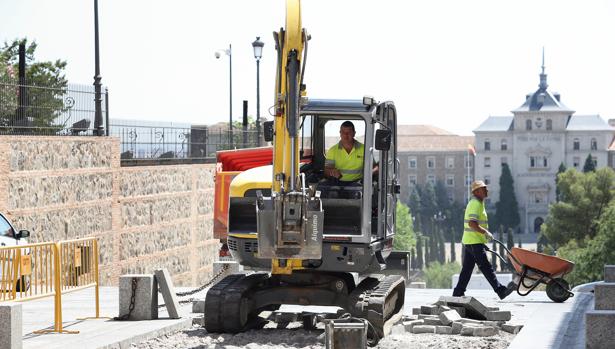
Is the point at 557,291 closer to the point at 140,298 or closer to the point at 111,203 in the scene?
the point at 140,298

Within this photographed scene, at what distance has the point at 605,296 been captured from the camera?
15.9 meters

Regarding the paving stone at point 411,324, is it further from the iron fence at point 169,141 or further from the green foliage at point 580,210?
the green foliage at point 580,210

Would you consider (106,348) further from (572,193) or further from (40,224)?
(572,193)

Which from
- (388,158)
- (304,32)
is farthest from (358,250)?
(304,32)

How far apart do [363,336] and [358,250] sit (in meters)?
3.12

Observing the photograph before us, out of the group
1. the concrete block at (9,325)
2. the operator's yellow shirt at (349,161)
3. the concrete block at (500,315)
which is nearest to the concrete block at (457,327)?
the concrete block at (500,315)

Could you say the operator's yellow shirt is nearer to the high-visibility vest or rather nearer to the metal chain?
the metal chain

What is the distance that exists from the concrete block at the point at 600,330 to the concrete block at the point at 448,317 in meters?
3.95

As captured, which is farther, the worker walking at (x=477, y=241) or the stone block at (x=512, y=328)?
the worker walking at (x=477, y=241)

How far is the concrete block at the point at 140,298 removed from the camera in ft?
54.3

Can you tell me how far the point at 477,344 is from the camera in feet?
47.7

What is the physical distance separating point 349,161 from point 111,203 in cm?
1701

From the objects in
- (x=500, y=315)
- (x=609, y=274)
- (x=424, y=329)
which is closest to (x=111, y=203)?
(x=609, y=274)

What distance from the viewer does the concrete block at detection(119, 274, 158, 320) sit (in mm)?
16562
